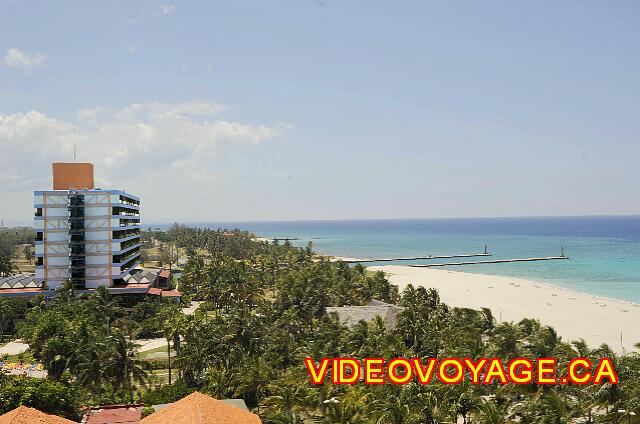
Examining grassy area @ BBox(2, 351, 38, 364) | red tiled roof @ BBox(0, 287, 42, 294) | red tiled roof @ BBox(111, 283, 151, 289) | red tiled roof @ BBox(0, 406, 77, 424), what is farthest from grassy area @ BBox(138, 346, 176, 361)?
red tiled roof @ BBox(0, 406, 77, 424)

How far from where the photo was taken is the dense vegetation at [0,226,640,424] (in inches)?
1277

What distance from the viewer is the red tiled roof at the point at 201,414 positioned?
27578 mm

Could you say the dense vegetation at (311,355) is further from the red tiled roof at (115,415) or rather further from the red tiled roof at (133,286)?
the red tiled roof at (133,286)

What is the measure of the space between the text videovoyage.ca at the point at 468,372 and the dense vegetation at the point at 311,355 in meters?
0.66

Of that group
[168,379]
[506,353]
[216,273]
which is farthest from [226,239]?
[506,353]

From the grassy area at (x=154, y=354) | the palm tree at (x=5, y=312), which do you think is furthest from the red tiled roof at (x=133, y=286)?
the grassy area at (x=154, y=354)

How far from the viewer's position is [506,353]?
4631cm

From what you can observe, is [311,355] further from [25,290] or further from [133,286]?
[25,290]

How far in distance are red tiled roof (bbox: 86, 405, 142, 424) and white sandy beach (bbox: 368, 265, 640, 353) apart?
55.1m

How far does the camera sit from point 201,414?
2750 centimetres

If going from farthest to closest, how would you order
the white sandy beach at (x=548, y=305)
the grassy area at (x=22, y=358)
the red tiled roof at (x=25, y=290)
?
the red tiled roof at (x=25, y=290) < the white sandy beach at (x=548, y=305) < the grassy area at (x=22, y=358)

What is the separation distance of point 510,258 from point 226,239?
101 m

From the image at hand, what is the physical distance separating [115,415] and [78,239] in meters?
52.5

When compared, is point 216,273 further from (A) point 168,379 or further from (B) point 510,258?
(B) point 510,258
